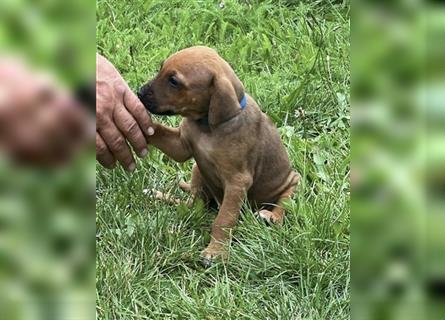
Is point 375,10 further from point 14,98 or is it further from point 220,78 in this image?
point 220,78

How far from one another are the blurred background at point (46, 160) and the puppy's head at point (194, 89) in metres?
2.07

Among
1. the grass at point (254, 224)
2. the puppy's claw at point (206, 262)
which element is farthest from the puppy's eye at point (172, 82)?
the puppy's claw at point (206, 262)

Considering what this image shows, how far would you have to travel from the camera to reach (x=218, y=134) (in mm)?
2830

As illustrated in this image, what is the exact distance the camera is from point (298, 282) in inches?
103

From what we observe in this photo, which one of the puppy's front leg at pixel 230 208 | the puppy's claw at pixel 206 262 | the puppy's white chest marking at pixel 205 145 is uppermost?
A: the puppy's white chest marking at pixel 205 145

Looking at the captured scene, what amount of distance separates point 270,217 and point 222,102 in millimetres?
511

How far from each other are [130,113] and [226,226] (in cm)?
58

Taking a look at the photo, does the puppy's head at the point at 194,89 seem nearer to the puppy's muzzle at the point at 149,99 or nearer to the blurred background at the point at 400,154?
the puppy's muzzle at the point at 149,99

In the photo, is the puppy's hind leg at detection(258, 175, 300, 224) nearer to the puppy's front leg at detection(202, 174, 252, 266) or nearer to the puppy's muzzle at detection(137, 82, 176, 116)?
the puppy's front leg at detection(202, 174, 252, 266)

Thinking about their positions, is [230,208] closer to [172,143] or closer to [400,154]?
[172,143]

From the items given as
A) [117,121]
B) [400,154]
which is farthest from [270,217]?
[400,154]

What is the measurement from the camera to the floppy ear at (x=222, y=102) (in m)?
2.76

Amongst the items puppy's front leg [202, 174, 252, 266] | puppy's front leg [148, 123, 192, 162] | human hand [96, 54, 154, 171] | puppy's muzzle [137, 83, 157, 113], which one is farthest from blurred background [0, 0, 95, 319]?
puppy's front leg [148, 123, 192, 162]

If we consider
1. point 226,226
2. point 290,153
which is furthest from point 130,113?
point 290,153
